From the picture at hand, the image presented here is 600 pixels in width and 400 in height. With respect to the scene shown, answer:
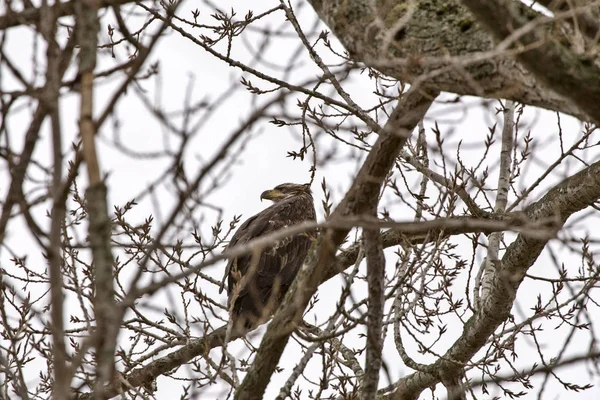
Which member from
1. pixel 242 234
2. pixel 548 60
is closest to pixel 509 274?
pixel 548 60

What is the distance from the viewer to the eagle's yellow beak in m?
10.3

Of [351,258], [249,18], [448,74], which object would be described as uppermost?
A: [249,18]

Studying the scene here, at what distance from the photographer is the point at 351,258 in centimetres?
605

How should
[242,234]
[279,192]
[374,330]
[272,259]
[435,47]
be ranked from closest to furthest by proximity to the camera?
[435,47], [374,330], [272,259], [242,234], [279,192]

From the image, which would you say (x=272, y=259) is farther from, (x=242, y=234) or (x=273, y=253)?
(x=242, y=234)

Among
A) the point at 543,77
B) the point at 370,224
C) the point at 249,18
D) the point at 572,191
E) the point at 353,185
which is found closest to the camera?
the point at 370,224

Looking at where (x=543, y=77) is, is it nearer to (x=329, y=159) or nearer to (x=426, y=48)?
(x=426, y=48)

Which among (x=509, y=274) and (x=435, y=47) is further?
(x=509, y=274)

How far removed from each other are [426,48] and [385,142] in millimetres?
770

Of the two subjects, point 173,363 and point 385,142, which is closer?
point 385,142

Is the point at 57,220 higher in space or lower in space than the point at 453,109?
lower

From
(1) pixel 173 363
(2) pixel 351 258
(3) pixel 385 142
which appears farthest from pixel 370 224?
(1) pixel 173 363

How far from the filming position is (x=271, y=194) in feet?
33.8

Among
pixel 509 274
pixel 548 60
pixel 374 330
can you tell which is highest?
pixel 509 274
